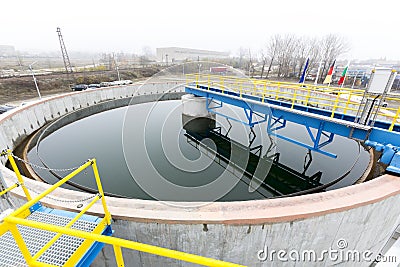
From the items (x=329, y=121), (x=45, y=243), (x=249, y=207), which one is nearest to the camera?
(x=45, y=243)

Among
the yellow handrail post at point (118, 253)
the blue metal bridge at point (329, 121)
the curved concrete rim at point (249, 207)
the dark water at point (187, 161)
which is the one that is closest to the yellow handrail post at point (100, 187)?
the curved concrete rim at point (249, 207)

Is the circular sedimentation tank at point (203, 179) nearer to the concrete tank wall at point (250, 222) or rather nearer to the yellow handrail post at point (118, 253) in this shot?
the concrete tank wall at point (250, 222)

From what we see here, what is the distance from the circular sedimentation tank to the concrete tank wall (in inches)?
0.8

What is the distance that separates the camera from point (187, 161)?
8.70 meters

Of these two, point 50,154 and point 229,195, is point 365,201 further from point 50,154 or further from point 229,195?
point 50,154

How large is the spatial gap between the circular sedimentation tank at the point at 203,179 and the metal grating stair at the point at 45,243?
0.67 meters

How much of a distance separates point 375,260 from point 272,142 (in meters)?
6.38

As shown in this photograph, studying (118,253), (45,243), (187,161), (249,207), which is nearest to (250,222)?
(249,207)

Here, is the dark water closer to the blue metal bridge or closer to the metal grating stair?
the blue metal bridge

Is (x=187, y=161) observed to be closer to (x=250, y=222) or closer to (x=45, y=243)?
(x=250, y=222)

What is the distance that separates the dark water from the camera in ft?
23.0

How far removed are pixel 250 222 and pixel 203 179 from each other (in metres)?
4.12

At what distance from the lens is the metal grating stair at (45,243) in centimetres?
234

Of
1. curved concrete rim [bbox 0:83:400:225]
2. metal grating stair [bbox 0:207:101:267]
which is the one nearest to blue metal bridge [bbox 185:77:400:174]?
curved concrete rim [bbox 0:83:400:225]
